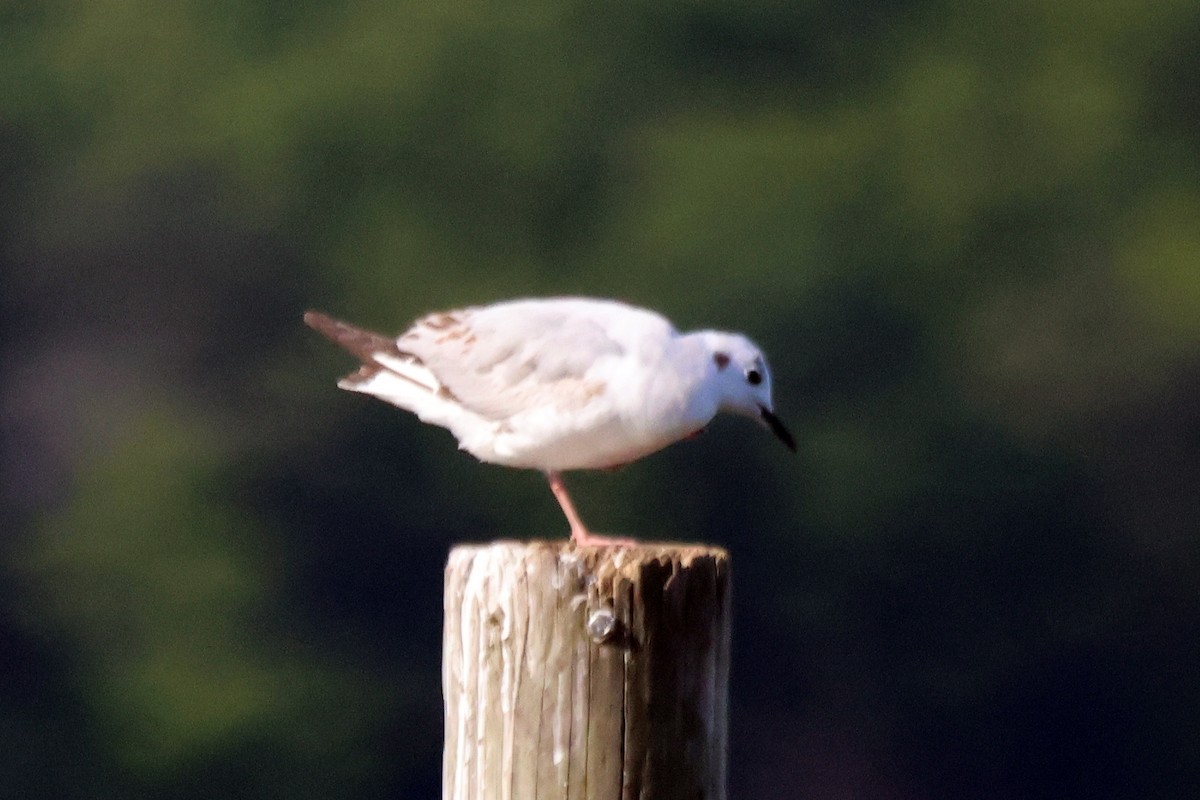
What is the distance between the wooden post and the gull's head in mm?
747

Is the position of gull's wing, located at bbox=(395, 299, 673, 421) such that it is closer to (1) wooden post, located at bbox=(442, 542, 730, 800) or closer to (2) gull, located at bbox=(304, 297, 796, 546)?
(2) gull, located at bbox=(304, 297, 796, 546)

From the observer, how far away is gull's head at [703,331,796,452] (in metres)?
2.62

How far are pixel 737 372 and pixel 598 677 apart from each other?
0.91 m

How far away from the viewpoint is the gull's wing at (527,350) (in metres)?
2.63

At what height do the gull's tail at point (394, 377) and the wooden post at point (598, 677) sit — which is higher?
the gull's tail at point (394, 377)

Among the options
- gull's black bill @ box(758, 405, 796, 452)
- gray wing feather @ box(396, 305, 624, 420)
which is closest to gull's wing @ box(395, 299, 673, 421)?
gray wing feather @ box(396, 305, 624, 420)

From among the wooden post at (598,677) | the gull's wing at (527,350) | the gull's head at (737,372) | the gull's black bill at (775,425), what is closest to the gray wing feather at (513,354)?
the gull's wing at (527,350)

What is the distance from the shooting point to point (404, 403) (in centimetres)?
293

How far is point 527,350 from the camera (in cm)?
271

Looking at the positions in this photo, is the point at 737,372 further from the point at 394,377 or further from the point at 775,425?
the point at 394,377

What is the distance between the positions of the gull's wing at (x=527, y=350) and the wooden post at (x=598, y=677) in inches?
29.5

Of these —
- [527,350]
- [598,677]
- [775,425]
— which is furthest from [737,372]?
[598,677]

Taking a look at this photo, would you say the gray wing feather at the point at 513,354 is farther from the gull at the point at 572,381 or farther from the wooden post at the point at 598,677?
the wooden post at the point at 598,677

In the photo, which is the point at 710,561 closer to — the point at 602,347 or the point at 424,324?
the point at 602,347
